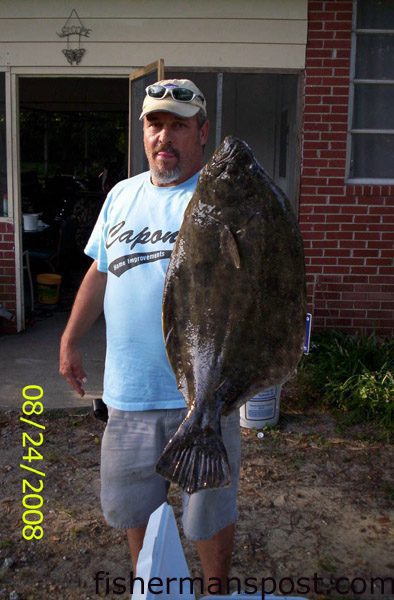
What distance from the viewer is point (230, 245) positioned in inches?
65.9

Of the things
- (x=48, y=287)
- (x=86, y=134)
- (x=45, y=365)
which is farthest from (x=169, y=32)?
(x=86, y=134)

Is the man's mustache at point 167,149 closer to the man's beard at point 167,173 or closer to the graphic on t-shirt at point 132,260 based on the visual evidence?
the man's beard at point 167,173

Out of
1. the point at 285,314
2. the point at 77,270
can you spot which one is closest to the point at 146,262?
the point at 285,314

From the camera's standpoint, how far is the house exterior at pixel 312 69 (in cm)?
637

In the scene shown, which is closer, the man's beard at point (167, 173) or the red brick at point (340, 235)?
the man's beard at point (167, 173)

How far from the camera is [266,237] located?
5.50 ft

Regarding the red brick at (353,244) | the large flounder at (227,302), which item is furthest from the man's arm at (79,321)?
the red brick at (353,244)

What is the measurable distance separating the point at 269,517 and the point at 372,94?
4270 millimetres

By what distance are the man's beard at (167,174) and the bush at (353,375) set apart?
3233mm

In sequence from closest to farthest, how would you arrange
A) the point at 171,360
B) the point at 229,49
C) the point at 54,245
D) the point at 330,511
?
1. the point at 171,360
2. the point at 330,511
3. the point at 229,49
4. the point at 54,245

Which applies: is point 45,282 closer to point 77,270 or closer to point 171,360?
point 77,270

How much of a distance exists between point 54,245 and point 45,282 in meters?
1.21
